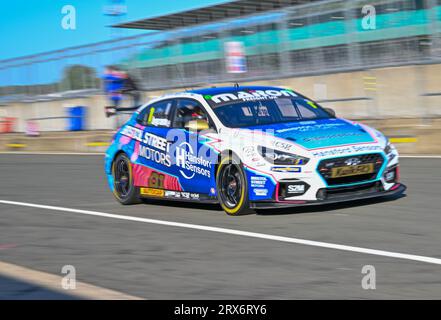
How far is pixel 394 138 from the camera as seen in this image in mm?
15383

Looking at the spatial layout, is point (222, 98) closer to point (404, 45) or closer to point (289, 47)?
point (404, 45)

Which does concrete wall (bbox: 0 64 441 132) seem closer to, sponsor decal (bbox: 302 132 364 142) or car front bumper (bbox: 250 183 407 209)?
sponsor decal (bbox: 302 132 364 142)

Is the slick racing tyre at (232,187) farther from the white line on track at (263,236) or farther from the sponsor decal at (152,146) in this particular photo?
the sponsor decal at (152,146)

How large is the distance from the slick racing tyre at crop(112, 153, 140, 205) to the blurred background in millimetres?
6124

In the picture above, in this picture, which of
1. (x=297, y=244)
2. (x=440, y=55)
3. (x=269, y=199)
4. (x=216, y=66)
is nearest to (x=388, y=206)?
(x=269, y=199)

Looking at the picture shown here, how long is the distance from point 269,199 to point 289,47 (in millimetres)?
11703

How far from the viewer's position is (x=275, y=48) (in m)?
20.6

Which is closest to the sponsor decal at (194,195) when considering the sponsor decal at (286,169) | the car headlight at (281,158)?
the car headlight at (281,158)

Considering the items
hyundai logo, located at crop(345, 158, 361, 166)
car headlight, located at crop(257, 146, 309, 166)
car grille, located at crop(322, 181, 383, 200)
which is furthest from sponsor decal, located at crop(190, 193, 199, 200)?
hyundai logo, located at crop(345, 158, 361, 166)

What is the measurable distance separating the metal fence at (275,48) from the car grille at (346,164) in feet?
24.7

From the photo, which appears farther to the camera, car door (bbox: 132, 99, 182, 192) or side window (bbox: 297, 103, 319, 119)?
car door (bbox: 132, 99, 182, 192)

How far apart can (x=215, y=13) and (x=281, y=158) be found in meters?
43.7

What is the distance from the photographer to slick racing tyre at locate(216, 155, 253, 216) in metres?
9.04

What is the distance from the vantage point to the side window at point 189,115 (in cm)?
987
